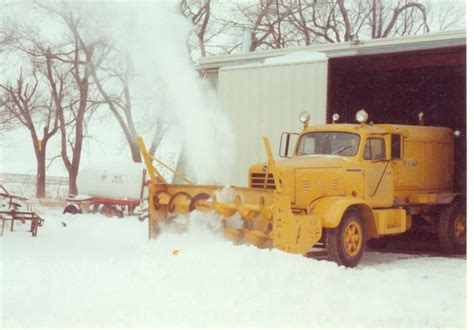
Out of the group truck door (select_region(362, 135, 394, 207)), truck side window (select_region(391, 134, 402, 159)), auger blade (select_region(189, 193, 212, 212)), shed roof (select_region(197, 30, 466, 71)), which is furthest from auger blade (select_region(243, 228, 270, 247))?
shed roof (select_region(197, 30, 466, 71))

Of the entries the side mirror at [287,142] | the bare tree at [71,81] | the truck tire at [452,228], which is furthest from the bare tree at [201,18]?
the truck tire at [452,228]

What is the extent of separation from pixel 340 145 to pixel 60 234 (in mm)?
7750

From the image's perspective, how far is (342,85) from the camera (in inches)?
709

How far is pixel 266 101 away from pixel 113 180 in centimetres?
1223

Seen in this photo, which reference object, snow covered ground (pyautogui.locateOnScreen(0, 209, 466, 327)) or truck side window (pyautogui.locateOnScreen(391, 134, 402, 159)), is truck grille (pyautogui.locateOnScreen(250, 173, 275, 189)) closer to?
snow covered ground (pyautogui.locateOnScreen(0, 209, 466, 327))

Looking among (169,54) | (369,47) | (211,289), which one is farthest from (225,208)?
Result: (369,47)

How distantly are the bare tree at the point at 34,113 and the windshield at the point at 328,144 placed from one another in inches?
909

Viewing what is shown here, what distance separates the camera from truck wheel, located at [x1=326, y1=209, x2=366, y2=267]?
37.4 ft

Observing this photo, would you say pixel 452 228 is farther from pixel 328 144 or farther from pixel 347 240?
pixel 347 240

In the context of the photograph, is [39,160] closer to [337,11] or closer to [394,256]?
[337,11]

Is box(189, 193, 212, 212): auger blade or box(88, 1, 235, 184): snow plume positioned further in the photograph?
box(88, 1, 235, 184): snow plume

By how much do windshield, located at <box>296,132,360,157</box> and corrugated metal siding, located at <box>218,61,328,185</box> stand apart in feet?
7.12

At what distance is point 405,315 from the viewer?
7.80 metres

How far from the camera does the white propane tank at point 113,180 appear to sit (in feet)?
88.5
